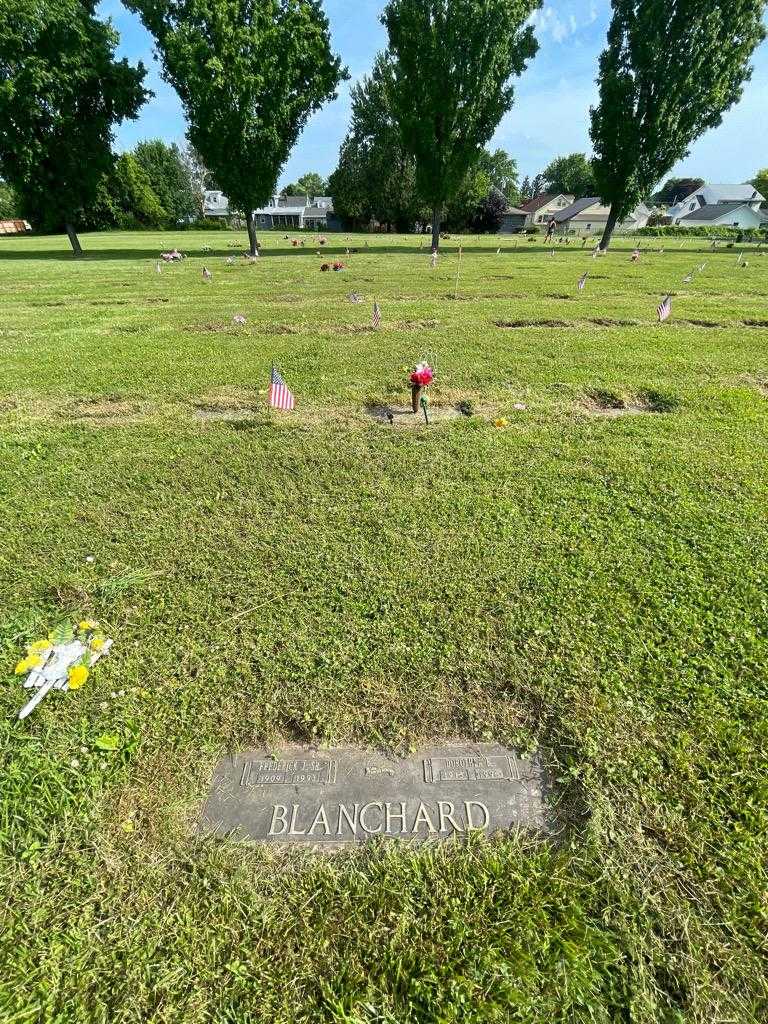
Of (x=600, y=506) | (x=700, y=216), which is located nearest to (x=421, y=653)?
(x=600, y=506)

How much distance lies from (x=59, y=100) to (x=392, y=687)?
30.4 metres

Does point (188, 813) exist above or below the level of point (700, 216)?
below

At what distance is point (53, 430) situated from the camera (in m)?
4.90

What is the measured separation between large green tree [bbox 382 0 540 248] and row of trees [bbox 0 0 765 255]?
58 mm

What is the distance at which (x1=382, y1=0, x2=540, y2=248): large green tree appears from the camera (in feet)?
68.6

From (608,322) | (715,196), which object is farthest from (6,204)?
(715,196)

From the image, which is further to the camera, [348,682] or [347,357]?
[347,357]

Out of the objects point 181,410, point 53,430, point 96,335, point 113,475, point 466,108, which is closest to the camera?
point 113,475

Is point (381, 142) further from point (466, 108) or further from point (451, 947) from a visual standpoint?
point (451, 947)

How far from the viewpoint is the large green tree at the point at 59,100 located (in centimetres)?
1988

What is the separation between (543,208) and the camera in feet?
252

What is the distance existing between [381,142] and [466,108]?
2730 cm

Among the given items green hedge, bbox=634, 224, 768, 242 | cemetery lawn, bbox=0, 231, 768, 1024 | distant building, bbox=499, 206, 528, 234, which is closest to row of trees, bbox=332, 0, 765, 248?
cemetery lawn, bbox=0, 231, 768, 1024

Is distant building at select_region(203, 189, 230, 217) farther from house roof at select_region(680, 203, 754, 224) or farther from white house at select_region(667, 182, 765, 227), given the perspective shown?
white house at select_region(667, 182, 765, 227)
